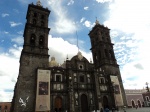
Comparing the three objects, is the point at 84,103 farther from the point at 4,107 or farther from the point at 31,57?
the point at 4,107

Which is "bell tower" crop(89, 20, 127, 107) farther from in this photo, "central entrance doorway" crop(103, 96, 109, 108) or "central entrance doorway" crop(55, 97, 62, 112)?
"central entrance doorway" crop(55, 97, 62, 112)

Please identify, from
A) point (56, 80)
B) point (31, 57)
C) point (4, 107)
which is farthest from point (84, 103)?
point (4, 107)

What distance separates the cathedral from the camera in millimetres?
25766

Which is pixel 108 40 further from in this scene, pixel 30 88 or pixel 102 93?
pixel 30 88

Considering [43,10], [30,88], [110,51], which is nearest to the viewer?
[30,88]

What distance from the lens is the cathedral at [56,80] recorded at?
25.8 meters

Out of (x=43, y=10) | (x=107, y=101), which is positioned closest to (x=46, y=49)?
(x=43, y=10)

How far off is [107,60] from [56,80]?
1618 cm

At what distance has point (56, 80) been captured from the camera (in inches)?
1156

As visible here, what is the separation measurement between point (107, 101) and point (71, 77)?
35.4 feet

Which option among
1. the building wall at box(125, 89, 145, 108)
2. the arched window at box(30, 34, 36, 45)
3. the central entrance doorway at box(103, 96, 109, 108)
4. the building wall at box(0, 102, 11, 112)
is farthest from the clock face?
the building wall at box(0, 102, 11, 112)

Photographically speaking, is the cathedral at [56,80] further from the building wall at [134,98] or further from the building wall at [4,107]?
the building wall at [4,107]

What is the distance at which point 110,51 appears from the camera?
4119 cm

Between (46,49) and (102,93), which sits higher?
(46,49)
